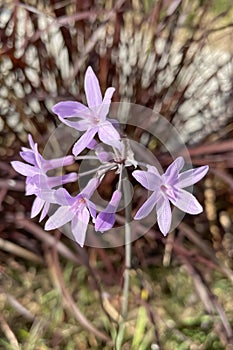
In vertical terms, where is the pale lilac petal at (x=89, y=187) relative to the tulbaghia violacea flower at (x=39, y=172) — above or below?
below

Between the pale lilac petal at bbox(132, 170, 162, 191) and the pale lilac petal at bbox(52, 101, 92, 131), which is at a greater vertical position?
the pale lilac petal at bbox(52, 101, 92, 131)

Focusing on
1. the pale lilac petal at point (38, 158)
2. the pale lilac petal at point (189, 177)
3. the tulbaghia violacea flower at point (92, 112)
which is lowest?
the pale lilac petal at point (189, 177)

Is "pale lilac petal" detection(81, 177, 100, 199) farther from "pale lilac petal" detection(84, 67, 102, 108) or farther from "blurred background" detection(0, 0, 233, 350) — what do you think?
"blurred background" detection(0, 0, 233, 350)

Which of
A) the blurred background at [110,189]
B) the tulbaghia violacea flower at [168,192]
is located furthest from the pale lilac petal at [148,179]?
the blurred background at [110,189]

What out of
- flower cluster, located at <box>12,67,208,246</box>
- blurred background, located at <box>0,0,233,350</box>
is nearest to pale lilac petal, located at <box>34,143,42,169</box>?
flower cluster, located at <box>12,67,208,246</box>

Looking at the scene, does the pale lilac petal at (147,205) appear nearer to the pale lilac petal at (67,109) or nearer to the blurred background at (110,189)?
the pale lilac petal at (67,109)

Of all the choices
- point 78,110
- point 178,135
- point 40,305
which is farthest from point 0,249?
point 78,110

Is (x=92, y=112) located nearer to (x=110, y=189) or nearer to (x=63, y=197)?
(x=63, y=197)
